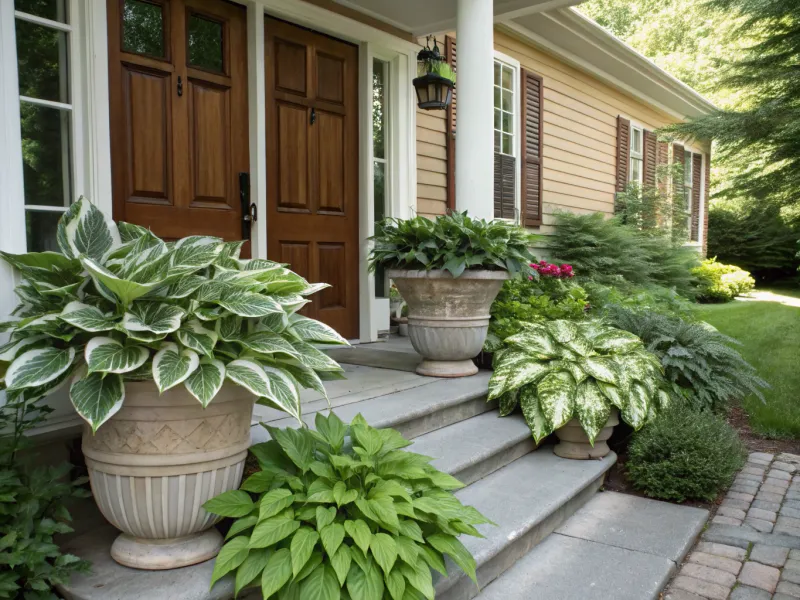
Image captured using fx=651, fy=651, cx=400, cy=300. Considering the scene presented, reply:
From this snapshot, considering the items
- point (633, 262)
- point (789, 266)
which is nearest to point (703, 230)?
point (789, 266)

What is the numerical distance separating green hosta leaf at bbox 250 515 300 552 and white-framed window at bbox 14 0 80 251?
1.88 m

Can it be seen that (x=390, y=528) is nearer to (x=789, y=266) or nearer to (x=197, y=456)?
(x=197, y=456)

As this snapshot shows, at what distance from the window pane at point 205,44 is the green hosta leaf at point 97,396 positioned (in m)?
2.48

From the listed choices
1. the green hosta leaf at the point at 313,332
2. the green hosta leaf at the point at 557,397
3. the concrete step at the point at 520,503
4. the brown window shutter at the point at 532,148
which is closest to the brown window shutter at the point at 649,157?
the brown window shutter at the point at 532,148

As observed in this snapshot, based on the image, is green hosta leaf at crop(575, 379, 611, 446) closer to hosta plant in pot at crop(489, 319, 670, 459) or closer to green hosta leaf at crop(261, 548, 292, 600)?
hosta plant in pot at crop(489, 319, 670, 459)

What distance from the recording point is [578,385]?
3.16 meters

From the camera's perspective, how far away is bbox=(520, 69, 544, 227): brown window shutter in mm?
6637

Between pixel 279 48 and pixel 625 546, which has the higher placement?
pixel 279 48

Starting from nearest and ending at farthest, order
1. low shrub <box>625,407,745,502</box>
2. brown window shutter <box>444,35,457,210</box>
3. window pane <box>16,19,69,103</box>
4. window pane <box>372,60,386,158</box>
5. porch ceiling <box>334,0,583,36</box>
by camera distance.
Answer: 1. window pane <box>16,19,69,103</box>
2. low shrub <box>625,407,745,502</box>
3. porch ceiling <box>334,0,583,36</box>
4. window pane <box>372,60,386,158</box>
5. brown window shutter <box>444,35,457,210</box>

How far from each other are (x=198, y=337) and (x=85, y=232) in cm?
51

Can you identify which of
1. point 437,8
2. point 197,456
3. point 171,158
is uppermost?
point 437,8

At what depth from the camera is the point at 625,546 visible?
96.9 inches

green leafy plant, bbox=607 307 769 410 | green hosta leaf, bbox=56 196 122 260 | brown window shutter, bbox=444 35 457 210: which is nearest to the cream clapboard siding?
brown window shutter, bbox=444 35 457 210

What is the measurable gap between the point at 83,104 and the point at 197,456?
2.03 meters
